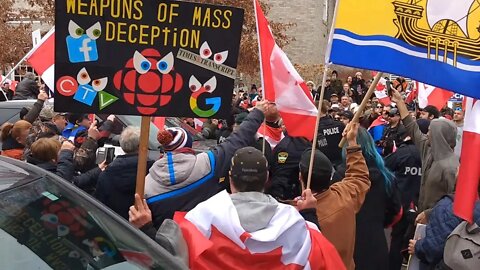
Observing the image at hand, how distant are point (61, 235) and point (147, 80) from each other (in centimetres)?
136

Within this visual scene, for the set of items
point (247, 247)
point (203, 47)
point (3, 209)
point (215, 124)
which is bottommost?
point (215, 124)

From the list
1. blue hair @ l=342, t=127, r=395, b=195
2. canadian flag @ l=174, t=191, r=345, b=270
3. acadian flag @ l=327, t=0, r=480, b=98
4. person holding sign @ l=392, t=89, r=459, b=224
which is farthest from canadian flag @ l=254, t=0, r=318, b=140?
canadian flag @ l=174, t=191, r=345, b=270

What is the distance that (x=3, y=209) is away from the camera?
2.58 m

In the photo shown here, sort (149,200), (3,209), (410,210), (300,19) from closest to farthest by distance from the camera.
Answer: (3,209)
(149,200)
(410,210)
(300,19)

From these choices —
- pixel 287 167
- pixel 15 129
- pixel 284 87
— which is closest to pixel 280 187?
pixel 287 167

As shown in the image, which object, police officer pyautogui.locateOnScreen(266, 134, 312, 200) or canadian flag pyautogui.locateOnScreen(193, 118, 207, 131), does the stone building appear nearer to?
canadian flag pyautogui.locateOnScreen(193, 118, 207, 131)

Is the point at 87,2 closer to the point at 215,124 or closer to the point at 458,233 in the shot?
the point at 458,233

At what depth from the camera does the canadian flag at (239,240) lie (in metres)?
3.06

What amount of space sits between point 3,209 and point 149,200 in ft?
5.87

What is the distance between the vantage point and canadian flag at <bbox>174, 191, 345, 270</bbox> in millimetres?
3057

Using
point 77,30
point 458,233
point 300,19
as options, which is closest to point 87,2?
point 77,30

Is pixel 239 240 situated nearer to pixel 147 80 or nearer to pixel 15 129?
pixel 147 80

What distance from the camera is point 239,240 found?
304cm

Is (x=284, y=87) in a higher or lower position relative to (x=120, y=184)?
higher
